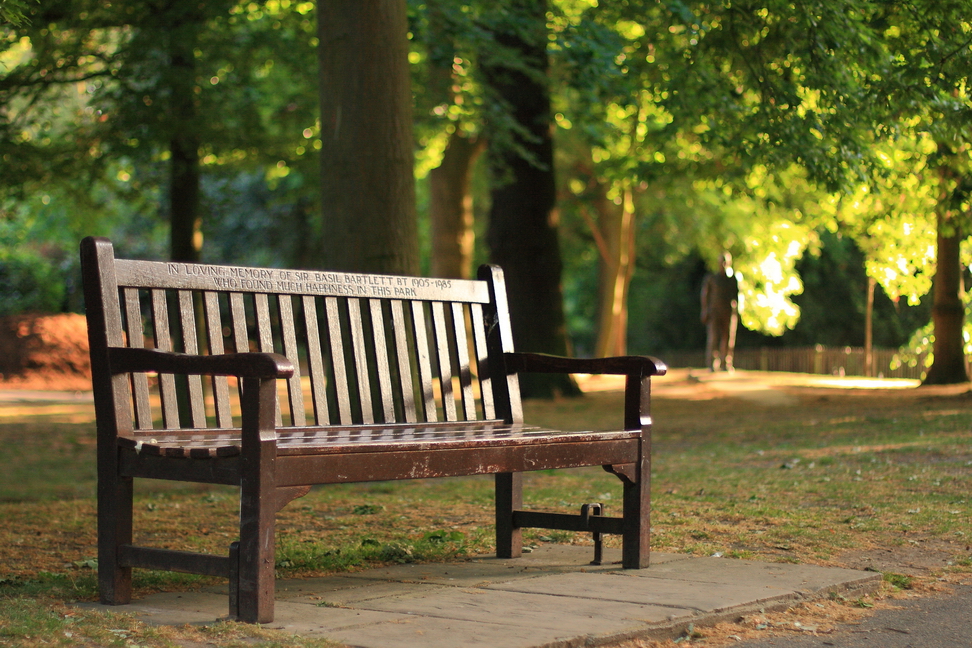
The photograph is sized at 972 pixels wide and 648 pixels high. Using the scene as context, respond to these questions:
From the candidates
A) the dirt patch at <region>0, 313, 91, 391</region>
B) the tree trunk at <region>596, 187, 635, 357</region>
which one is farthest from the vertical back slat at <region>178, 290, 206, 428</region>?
the tree trunk at <region>596, 187, 635, 357</region>

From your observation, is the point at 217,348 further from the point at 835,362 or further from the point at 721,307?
the point at 835,362

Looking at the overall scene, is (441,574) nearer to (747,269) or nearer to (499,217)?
(499,217)

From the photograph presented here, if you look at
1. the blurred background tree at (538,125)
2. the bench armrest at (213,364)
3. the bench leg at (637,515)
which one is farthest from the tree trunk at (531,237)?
the bench armrest at (213,364)

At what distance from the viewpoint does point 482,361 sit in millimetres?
5141

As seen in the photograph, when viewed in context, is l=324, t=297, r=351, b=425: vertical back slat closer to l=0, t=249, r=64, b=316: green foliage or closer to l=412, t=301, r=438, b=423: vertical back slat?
l=412, t=301, r=438, b=423: vertical back slat

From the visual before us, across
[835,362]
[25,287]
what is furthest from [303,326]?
[835,362]

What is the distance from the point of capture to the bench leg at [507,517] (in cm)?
503

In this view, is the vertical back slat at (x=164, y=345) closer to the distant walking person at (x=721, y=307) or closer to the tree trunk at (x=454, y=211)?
the tree trunk at (x=454, y=211)

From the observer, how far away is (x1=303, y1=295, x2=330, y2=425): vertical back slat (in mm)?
4453

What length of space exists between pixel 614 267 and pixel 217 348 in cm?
2250

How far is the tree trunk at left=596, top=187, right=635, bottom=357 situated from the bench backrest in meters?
19.4

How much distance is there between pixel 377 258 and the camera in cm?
728

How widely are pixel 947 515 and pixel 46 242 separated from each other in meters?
36.4

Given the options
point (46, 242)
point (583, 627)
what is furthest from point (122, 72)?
point (46, 242)
